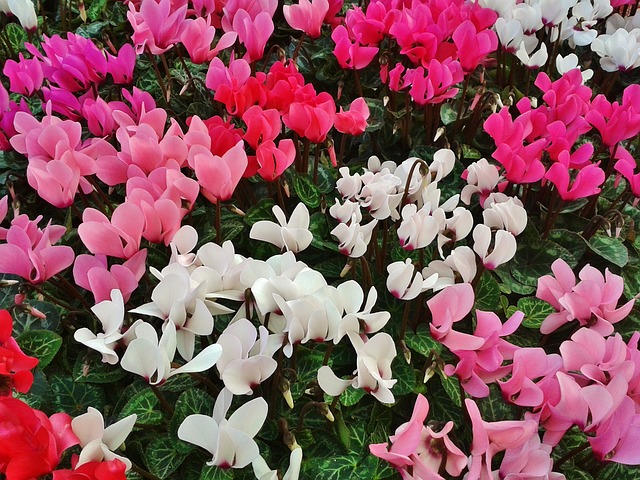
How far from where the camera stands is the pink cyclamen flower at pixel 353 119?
116 cm

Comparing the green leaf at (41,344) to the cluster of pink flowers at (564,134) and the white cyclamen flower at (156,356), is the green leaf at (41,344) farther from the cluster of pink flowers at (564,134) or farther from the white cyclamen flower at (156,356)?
the cluster of pink flowers at (564,134)

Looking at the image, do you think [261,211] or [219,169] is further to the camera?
[261,211]


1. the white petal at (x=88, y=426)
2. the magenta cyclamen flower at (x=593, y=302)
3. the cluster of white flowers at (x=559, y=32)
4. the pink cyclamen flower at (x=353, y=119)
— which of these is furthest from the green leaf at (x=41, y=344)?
the cluster of white flowers at (x=559, y=32)

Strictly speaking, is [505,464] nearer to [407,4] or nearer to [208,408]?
[208,408]

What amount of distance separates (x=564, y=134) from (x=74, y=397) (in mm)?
954

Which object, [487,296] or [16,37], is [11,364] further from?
[16,37]

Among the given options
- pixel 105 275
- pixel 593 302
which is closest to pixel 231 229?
pixel 105 275

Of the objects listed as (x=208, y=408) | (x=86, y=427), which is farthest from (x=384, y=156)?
(x=86, y=427)

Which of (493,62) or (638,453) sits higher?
(493,62)

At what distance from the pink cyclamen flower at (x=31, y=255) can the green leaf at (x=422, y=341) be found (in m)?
0.54

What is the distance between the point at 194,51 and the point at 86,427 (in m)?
0.86

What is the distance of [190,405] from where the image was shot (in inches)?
33.9

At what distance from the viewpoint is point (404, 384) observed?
93cm

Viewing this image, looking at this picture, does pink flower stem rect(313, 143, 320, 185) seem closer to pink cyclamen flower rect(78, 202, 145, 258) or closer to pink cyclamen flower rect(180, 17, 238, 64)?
pink cyclamen flower rect(180, 17, 238, 64)
